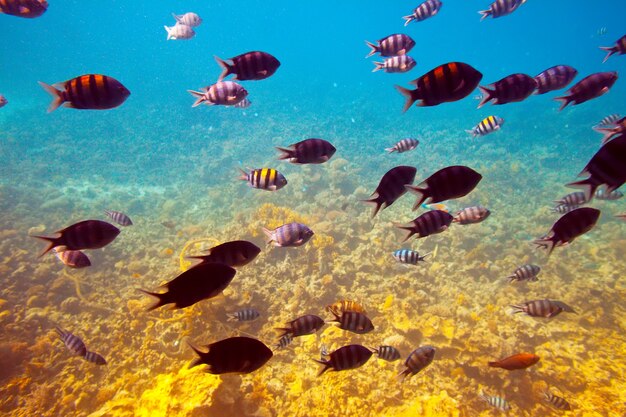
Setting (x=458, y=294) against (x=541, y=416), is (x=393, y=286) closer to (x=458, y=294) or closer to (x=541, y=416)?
(x=458, y=294)

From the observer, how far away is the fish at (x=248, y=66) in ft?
11.2

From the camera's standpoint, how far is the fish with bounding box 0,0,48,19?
3541 millimetres

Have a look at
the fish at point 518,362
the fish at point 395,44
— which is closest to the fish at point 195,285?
the fish at point 518,362

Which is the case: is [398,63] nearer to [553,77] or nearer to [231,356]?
[553,77]

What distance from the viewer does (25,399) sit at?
5504mm

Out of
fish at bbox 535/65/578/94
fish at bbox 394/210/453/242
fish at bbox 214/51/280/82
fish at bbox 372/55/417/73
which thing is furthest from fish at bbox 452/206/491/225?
fish at bbox 214/51/280/82

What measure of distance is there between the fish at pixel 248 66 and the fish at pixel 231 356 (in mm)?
2758

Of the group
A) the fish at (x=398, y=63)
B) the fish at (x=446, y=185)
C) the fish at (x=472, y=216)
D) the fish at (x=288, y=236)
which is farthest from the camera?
the fish at (x=398, y=63)

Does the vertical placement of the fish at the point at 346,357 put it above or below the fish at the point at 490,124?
below

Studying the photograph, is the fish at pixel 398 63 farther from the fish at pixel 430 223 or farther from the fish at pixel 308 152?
the fish at pixel 430 223

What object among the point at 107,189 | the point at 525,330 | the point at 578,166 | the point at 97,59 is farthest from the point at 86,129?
the point at 97,59

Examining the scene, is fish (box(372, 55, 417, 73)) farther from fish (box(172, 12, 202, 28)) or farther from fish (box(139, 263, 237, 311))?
fish (box(172, 12, 202, 28))

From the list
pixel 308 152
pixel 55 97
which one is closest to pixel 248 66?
pixel 308 152

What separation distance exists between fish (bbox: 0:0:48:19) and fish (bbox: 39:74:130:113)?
6.36 ft
